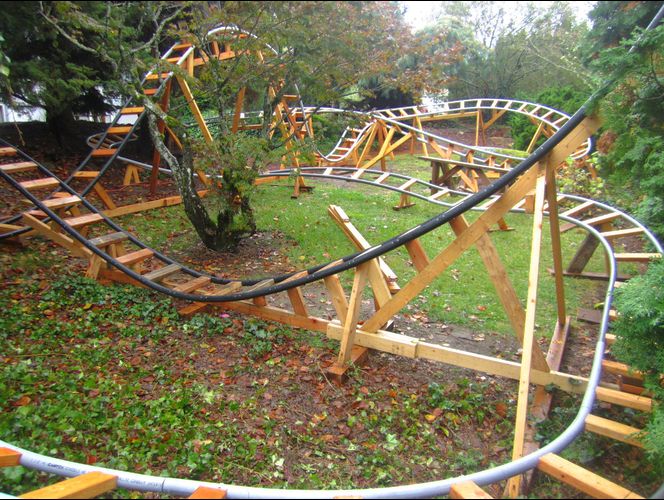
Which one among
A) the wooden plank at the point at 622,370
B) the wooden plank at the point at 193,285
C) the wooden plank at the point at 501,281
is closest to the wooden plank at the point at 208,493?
the wooden plank at the point at 501,281

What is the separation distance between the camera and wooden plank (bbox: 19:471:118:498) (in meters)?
1.88

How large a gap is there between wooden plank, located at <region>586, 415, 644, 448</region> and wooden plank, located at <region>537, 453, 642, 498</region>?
2.12ft

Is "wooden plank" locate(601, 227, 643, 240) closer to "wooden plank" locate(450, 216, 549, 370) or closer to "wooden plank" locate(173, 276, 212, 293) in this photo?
"wooden plank" locate(450, 216, 549, 370)

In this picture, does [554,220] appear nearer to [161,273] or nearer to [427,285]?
[427,285]

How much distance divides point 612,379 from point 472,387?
1197mm

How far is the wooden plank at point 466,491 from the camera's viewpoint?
182 cm

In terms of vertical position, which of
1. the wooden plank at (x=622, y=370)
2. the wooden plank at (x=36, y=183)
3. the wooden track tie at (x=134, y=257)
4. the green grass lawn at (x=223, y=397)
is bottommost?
the green grass lawn at (x=223, y=397)

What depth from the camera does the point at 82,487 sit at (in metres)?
1.94

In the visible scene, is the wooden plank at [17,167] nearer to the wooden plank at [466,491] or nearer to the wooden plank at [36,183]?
the wooden plank at [36,183]

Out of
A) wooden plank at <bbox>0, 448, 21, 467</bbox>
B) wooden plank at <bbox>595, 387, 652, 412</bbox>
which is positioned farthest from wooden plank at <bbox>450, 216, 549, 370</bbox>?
wooden plank at <bbox>0, 448, 21, 467</bbox>

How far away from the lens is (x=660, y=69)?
3.01 metres

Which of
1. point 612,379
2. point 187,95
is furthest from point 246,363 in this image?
point 187,95

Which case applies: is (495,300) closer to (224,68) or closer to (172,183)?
(224,68)

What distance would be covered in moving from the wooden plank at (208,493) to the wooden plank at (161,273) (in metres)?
3.47
